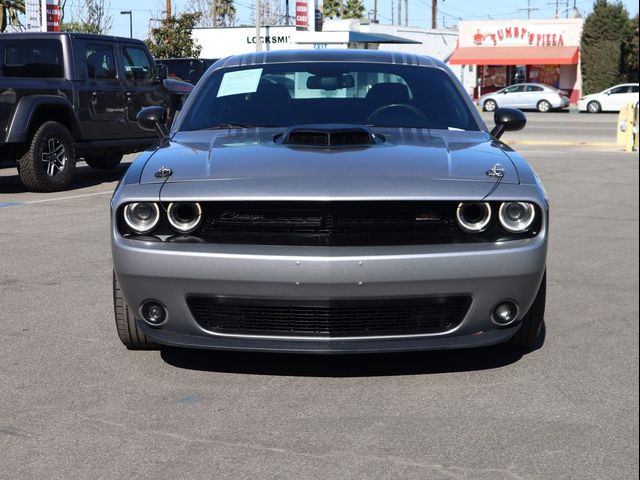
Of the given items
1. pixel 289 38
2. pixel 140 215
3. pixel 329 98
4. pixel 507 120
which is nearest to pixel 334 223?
pixel 140 215

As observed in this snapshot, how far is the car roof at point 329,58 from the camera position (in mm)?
6223

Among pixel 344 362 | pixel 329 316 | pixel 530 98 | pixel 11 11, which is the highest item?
pixel 11 11

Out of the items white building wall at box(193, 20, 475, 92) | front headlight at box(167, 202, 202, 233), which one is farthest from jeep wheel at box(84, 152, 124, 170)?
white building wall at box(193, 20, 475, 92)

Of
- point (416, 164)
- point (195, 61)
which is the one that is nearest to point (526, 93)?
point (195, 61)

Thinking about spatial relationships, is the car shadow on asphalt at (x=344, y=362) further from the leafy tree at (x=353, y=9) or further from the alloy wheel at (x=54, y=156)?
the leafy tree at (x=353, y=9)

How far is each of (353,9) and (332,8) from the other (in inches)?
67.3

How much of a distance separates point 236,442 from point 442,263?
1110 millimetres

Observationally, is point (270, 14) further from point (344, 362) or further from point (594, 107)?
point (344, 362)

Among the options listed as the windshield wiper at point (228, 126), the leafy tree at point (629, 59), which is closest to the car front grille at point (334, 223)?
the windshield wiper at point (228, 126)

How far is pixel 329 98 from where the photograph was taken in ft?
19.3

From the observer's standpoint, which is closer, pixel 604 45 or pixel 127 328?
pixel 127 328

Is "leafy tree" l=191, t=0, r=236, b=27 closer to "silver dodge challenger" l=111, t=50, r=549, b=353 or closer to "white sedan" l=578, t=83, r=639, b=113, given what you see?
"white sedan" l=578, t=83, r=639, b=113

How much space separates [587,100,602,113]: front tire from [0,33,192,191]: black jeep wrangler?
31532mm

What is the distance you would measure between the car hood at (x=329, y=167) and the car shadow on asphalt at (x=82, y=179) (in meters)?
8.78
